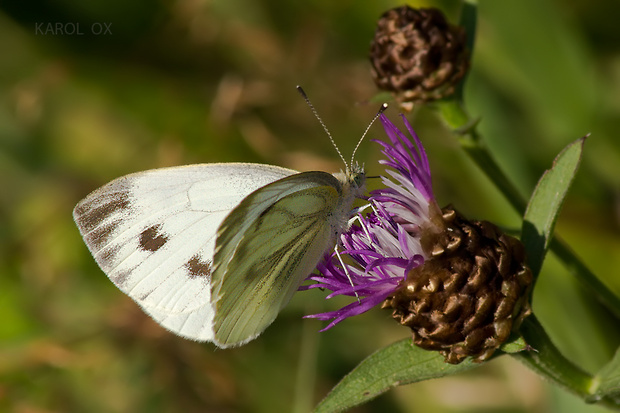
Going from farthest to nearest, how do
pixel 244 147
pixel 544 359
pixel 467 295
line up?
1. pixel 244 147
2. pixel 544 359
3. pixel 467 295

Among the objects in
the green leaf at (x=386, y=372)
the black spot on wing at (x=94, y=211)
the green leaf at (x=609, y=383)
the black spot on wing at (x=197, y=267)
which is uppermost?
the black spot on wing at (x=94, y=211)

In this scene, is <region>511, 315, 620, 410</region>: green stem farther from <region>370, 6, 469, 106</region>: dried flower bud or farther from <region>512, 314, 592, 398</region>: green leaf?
<region>370, 6, 469, 106</region>: dried flower bud

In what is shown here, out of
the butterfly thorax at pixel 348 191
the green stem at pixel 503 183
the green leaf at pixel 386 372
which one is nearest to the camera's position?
the green leaf at pixel 386 372

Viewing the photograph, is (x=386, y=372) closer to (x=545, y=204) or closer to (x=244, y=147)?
(x=545, y=204)

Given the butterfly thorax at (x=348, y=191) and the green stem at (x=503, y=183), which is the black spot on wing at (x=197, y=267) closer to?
the butterfly thorax at (x=348, y=191)

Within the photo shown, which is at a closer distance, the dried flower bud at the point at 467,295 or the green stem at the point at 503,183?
the dried flower bud at the point at 467,295

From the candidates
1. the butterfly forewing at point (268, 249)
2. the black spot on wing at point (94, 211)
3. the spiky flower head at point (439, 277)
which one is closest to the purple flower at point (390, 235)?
the spiky flower head at point (439, 277)

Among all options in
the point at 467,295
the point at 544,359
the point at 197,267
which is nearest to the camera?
the point at 467,295

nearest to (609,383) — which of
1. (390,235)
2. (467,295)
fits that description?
(467,295)
